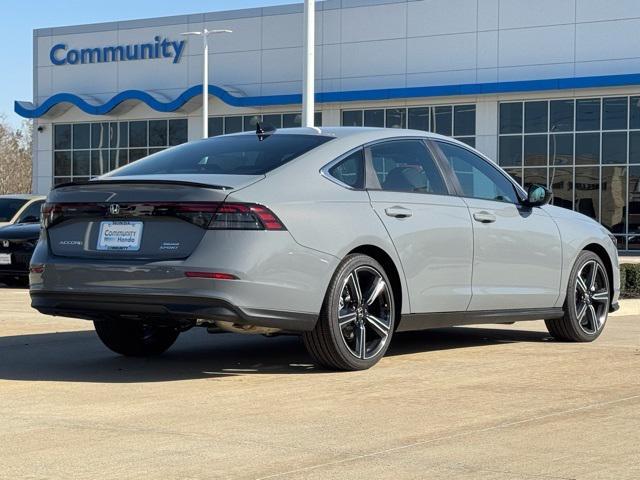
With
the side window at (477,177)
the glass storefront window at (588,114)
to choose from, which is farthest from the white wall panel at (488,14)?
the side window at (477,177)

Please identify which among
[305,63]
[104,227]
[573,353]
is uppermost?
[305,63]

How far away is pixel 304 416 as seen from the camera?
6117 millimetres

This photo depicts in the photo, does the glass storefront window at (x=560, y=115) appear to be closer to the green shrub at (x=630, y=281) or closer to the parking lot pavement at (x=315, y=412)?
the green shrub at (x=630, y=281)

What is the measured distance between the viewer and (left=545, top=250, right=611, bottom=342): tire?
9.55 metres

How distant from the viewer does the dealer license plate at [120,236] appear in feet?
23.7

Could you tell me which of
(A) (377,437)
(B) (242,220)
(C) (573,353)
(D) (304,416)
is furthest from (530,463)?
(C) (573,353)

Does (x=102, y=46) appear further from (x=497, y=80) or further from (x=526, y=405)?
(x=526, y=405)

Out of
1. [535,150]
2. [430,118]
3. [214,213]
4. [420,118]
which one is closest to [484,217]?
[214,213]

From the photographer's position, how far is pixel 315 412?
6230 mm

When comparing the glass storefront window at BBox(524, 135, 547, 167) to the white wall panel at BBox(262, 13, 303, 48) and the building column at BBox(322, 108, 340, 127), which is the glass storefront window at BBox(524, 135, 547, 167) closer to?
the building column at BBox(322, 108, 340, 127)

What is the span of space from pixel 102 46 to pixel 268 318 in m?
44.4

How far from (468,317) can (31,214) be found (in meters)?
12.7

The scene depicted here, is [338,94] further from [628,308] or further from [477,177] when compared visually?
[477,177]

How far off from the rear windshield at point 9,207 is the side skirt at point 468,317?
41.0 ft
